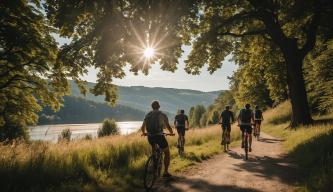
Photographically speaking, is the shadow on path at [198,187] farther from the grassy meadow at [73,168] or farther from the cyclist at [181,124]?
the cyclist at [181,124]

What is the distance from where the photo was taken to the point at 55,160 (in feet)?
36.8

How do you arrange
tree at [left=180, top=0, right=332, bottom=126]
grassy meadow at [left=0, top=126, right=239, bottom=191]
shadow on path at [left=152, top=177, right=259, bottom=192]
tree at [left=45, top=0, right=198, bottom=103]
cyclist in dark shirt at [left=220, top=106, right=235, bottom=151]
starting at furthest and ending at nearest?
tree at [left=180, top=0, right=332, bottom=126], cyclist in dark shirt at [left=220, top=106, right=235, bottom=151], tree at [left=45, top=0, right=198, bottom=103], shadow on path at [left=152, top=177, right=259, bottom=192], grassy meadow at [left=0, top=126, right=239, bottom=191]

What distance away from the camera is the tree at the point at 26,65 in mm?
23781

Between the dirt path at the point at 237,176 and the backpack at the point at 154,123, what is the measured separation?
1551mm

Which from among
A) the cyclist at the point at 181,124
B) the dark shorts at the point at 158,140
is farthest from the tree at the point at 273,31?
the dark shorts at the point at 158,140

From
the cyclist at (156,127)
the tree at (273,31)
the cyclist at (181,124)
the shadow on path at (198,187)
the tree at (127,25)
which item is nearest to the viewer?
the shadow on path at (198,187)

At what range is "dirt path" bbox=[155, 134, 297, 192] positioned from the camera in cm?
967

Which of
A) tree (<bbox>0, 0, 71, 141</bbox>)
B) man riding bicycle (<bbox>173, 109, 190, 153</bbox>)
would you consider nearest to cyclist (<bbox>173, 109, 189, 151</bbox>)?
man riding bicycle (<bbox>173, 109, 190, 153</bbox>)

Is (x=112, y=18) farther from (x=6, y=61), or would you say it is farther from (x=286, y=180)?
(x=6, y=61)

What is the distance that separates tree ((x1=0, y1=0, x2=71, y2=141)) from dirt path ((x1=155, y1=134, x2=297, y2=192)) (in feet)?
43.9

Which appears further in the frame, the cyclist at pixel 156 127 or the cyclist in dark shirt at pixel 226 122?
the cyclist in dark shirt at pixel 226 122

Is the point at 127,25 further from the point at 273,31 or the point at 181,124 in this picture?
the point at 273,31

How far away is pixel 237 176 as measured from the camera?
36.9 feet

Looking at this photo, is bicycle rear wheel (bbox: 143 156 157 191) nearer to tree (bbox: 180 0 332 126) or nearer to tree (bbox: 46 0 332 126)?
tree (bbox: 46 0 332 126)
